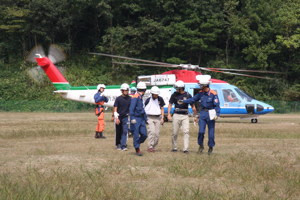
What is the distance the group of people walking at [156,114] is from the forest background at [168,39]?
3677 cm

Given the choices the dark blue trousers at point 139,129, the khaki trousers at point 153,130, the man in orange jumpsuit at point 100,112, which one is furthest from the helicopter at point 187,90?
the dark blue trousers at point 139,129

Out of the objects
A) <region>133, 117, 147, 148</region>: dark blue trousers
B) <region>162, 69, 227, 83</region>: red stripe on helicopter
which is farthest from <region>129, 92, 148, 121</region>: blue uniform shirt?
<region>162, 69, 227, 83</region>: red stripe on helicopter

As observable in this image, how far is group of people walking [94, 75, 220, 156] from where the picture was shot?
1049 cm

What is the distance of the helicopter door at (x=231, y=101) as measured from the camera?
2489cm

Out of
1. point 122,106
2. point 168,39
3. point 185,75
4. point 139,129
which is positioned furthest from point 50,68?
point 168,39

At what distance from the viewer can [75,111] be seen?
44.6 meters

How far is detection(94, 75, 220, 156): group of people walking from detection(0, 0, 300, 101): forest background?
36.8 meters

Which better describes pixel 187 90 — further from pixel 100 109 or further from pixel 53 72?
pixel 100 109

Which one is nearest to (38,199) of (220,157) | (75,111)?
(220,157)

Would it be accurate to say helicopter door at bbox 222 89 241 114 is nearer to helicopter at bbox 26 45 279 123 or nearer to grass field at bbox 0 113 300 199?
helicopter at bbox 26 45 279 123

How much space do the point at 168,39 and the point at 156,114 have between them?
39.1 m

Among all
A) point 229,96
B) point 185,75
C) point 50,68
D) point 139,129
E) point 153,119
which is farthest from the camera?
point 50,68

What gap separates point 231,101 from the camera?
25.0m

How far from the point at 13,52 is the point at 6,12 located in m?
6.23
